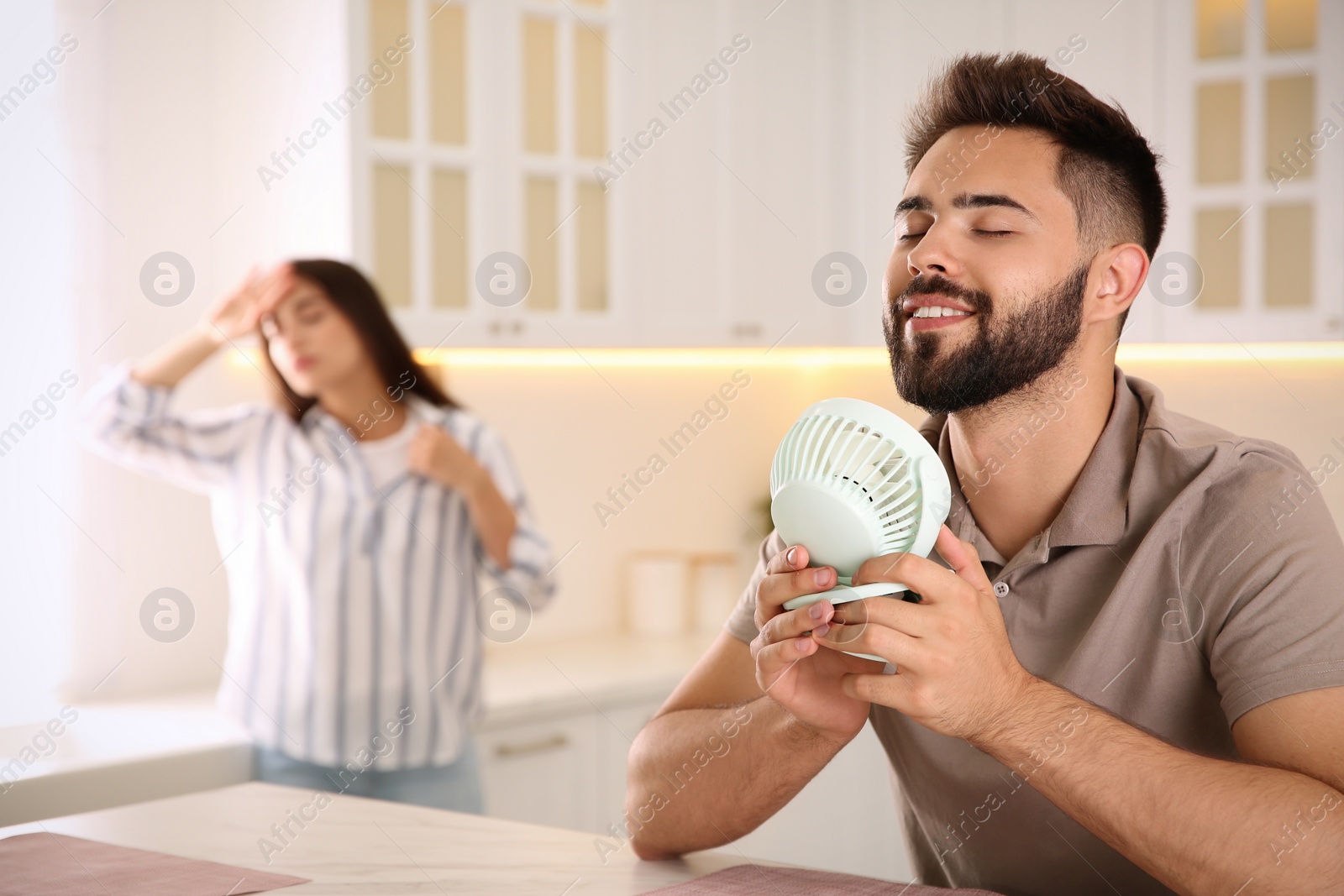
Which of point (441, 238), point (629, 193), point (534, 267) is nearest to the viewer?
point (441, 238)

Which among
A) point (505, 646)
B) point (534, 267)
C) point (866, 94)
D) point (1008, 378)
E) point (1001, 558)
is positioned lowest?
point (505, 646)

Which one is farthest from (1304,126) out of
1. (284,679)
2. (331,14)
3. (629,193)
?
(284,679)

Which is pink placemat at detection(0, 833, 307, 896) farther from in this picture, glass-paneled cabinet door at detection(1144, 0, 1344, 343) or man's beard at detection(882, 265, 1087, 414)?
glass-paneled cabinet door at detection(1144, 0, 1344, 343)

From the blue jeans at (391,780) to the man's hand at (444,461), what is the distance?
1.65 ft

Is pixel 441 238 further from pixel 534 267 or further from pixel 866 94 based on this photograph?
pixel 866 94

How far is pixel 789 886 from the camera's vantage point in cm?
110

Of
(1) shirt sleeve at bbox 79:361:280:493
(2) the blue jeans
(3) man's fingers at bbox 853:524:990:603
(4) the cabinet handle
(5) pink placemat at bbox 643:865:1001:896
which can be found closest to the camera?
(3) man's fingers at bbox 853:524:990:603

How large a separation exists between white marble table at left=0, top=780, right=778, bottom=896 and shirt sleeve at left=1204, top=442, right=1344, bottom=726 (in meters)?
0.48

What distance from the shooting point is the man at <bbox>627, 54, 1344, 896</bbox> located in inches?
39.3

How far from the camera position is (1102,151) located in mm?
1349

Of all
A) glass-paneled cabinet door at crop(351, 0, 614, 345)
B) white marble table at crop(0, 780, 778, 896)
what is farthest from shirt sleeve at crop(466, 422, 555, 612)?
white marble table at crop(0, 780, 778, 896)

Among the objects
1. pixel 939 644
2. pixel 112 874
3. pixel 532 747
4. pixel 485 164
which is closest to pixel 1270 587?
pixel 939 644

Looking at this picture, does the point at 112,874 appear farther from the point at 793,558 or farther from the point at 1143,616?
the point at 1143,616

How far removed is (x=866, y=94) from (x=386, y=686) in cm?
211
